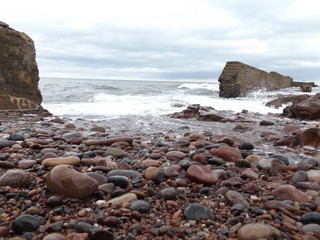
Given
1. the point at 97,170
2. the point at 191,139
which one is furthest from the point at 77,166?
the point at 191,139

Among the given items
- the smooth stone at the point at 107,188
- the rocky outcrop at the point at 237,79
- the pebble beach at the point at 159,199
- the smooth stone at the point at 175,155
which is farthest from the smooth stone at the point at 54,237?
the rocky outcrop at the point at 237,79

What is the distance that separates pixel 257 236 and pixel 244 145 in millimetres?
2364

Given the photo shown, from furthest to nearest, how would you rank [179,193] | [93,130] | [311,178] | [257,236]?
[93,130] < [311,178] < [179,193] < [257,236]

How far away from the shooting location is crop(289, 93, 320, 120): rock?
7498 millimetres

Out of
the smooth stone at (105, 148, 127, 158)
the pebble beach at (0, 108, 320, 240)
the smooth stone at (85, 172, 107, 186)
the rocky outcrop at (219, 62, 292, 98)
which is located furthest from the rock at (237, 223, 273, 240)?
the rocky outcrop at (219, 62, 292, 98)

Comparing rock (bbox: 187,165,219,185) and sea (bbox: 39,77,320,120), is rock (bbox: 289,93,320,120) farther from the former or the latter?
rock (bbox: 187,165,219,185)

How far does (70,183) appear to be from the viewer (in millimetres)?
1957

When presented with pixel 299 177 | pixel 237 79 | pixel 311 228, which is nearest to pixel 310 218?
pixel 311 228

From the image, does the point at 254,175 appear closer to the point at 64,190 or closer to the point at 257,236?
the point at 257,236

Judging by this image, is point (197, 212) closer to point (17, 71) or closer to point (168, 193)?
point (168, 193)

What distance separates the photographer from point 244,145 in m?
3.78

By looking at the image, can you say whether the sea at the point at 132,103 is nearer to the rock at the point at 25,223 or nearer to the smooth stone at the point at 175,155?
the smooth stone at the point at 175,155

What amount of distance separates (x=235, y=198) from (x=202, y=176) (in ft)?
1.35

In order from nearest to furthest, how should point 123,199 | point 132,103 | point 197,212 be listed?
1. point 197,212
2. point 123,199
3. point 132,103
